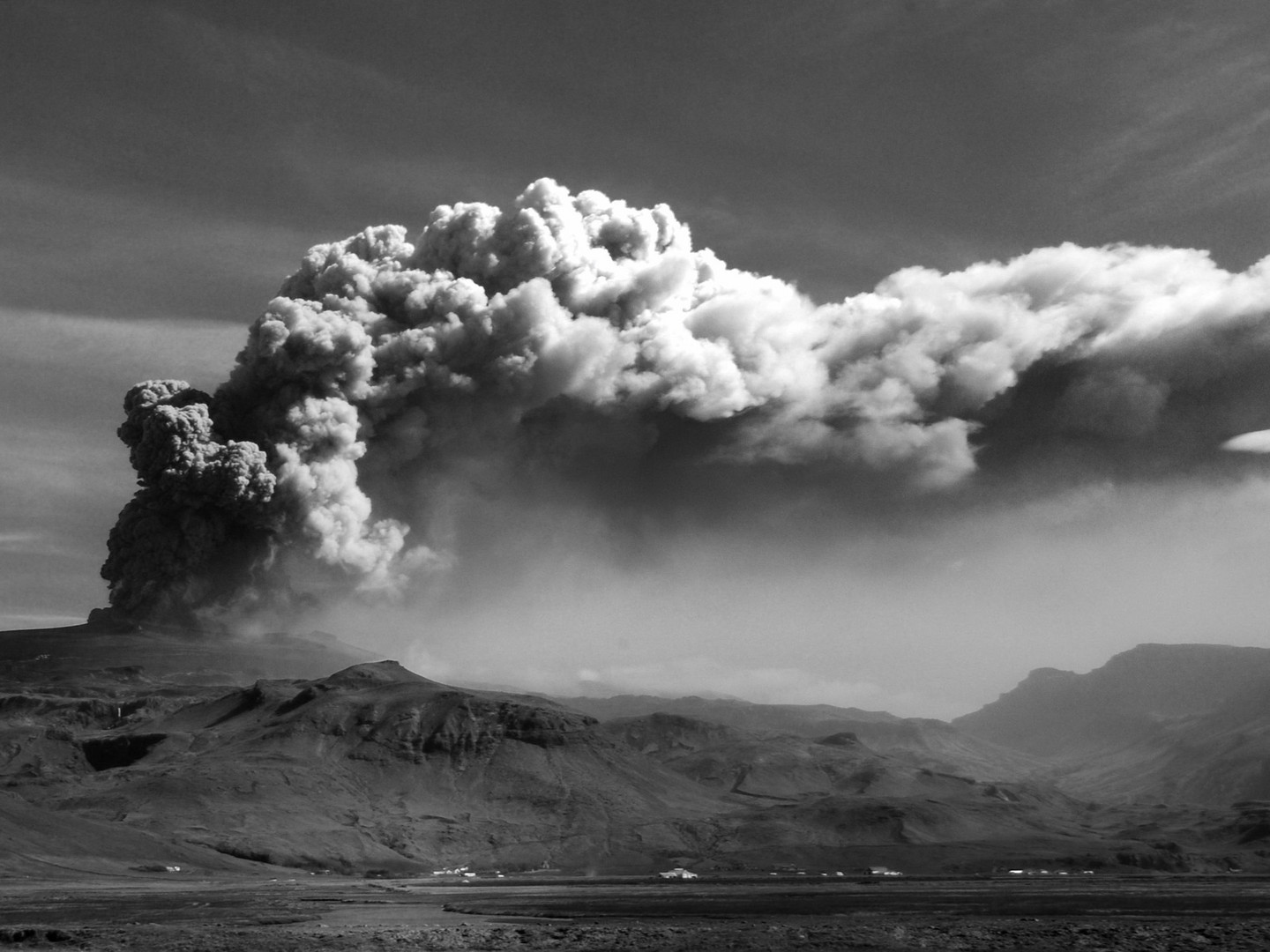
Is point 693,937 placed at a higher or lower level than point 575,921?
higher

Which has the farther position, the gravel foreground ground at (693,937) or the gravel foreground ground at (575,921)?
the gravel foreground ground at (575,921)

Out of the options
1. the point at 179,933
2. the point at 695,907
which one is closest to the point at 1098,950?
the point at 695,907

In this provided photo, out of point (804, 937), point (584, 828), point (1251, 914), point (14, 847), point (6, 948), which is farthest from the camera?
point (584, 828)

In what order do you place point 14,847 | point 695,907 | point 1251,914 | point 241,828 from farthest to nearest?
point 241,828 < point 14,847 < point 695,907 < point 1251,914

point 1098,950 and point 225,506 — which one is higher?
point 225,506

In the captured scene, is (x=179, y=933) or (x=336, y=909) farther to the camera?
(x=336, y=909)

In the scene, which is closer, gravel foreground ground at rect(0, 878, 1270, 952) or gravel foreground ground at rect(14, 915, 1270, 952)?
gravel foreground ground at rect(14, 915, 1270, 952)

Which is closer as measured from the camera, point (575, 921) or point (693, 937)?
point (693, 937)

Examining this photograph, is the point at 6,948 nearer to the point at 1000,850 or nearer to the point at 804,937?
the point at 804,937
